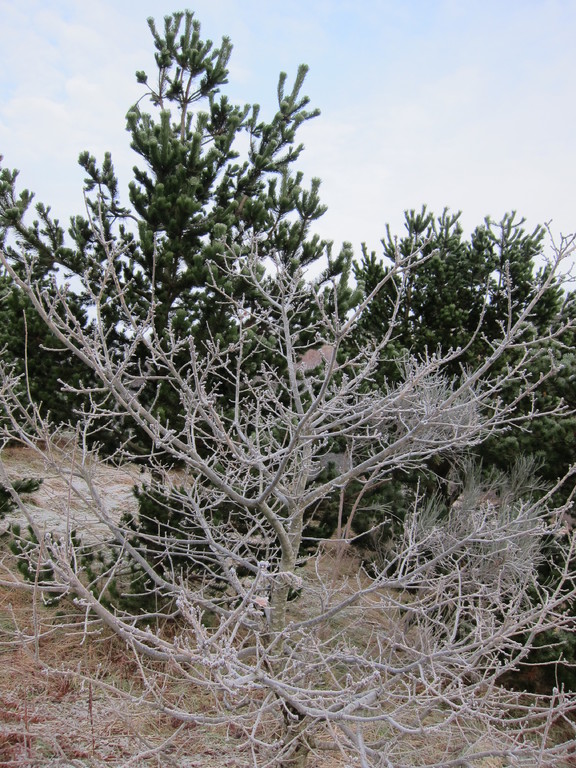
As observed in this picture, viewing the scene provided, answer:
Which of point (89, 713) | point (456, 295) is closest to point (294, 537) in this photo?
point (89, 713)

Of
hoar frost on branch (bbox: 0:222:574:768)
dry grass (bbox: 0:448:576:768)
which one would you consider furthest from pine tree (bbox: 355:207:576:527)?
dry grass (bbox: 0:448:576:768)

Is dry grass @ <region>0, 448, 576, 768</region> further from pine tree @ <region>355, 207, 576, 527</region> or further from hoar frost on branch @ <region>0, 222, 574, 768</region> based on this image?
pine tree @ <region>355, 207, 576, 527</region>

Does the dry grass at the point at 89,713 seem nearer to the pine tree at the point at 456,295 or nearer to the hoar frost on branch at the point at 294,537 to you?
the hoar frost on branch at the point at 294,537

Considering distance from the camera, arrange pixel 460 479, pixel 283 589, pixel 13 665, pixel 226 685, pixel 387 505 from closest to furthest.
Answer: pixel 226 685, pixel 283 589, pixel 13 665, pixel 387 505, pixel 460 479

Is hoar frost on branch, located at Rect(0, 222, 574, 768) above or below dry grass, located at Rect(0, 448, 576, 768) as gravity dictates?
above

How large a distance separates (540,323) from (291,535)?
5.70m

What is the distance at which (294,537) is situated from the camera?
4246 mm

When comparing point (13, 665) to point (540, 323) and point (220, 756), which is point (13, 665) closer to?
point (220, 756)

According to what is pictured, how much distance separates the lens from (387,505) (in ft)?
23.2

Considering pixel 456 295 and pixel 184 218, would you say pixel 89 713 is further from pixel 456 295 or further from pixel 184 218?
pixel 456 295

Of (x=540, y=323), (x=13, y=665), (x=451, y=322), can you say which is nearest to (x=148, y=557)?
(x=13, y=665)

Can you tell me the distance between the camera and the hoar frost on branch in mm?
3066

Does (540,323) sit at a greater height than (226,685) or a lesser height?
greater

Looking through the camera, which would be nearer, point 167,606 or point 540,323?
point 167,606
